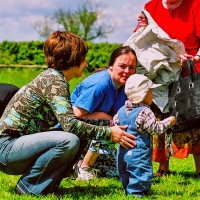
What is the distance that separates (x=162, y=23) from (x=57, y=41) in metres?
1.50

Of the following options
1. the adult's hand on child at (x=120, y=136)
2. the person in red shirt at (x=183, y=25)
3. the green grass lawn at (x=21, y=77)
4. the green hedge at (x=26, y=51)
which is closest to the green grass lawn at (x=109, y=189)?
the person in red shirt at (x=183, y=25)

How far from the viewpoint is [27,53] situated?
1118 inches

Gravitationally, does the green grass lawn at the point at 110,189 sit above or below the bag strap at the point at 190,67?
below

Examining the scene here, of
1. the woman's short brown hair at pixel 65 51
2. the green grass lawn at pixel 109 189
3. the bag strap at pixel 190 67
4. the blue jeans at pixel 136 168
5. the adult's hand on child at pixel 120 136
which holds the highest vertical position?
the woman's short brown hair at pixel 65 51

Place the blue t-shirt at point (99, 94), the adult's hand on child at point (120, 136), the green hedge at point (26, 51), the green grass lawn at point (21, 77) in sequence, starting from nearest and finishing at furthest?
1. the adult's hand on child at point (120, 136)
2. the blue t-shirt at point (99, 94)
3. the green grass lawn at point (21, 77)
4. the green hedge at point (26, 51)

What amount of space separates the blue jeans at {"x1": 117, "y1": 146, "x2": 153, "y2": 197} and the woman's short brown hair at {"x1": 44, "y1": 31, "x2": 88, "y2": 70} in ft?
2.49

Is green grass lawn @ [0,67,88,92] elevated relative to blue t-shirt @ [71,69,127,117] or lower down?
lower down

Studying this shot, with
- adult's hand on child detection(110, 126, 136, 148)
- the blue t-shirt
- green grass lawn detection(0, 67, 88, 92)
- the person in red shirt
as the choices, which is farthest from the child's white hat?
green grass lawn detection(0, 67, 88, 92)

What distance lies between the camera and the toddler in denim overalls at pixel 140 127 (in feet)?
14.5

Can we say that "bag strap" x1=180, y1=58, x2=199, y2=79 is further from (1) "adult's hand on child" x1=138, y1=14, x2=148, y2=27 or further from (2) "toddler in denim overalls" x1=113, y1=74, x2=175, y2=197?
(2) "toddler in denim overalls" x1=113, y1=74, x2=175, y2=197

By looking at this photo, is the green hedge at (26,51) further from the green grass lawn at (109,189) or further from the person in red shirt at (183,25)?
the green grass lawn at (109,189)

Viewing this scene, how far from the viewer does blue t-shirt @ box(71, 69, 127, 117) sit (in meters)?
5.45

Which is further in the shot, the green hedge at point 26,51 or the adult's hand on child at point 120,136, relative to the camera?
the green hedge at point 26,51

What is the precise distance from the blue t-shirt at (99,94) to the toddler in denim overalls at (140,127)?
87 cm
